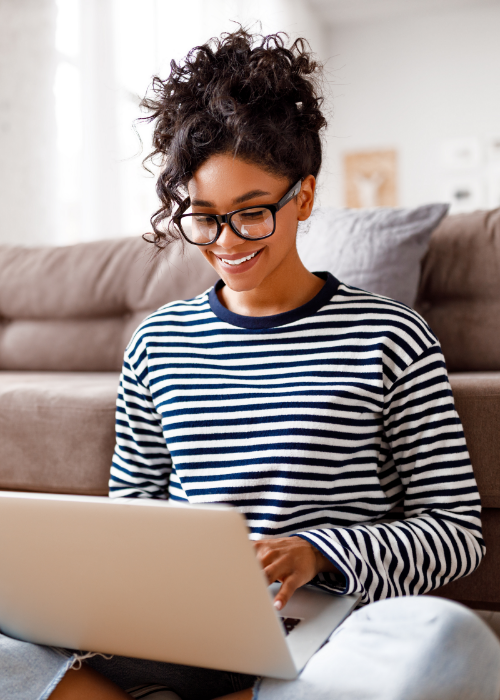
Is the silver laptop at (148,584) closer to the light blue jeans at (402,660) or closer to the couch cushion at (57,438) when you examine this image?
the light blue jeans at (402,660)

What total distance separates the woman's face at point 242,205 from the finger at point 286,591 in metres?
0.35

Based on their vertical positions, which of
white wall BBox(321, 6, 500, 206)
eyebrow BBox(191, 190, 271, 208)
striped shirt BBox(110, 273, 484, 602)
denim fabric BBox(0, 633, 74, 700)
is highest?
white wall BBox(321, 6, 500, 206)

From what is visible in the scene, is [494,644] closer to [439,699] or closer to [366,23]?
[439,699]

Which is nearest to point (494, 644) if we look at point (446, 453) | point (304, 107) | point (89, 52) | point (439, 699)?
point (439, 699)

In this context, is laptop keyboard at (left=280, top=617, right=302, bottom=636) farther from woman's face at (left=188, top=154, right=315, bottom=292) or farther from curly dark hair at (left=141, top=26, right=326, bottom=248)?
curly dark hair at (left=141, top=26, right=326, bottom=248)

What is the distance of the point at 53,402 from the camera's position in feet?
4.03

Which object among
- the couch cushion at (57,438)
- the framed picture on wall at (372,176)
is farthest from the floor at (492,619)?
the framed picture on wall at (372,176)

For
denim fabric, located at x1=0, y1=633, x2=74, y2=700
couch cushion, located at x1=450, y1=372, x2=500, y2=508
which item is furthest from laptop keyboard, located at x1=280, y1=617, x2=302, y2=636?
couch cushion, located at x1=450, y1=372, x2=500, y2=508

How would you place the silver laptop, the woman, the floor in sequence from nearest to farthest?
the silver laptop, the woman, the floor

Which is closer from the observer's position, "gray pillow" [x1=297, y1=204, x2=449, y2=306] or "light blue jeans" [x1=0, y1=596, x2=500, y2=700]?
"light blue jeans" [x1=0, y1=596, x2=500, y2=700]

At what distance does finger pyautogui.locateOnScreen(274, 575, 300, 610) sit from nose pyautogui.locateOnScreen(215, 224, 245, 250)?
38cm

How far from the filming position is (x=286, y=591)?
646 millimetres

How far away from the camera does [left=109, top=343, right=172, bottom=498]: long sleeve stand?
0.96 m

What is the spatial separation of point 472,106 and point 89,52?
2.61 metres
